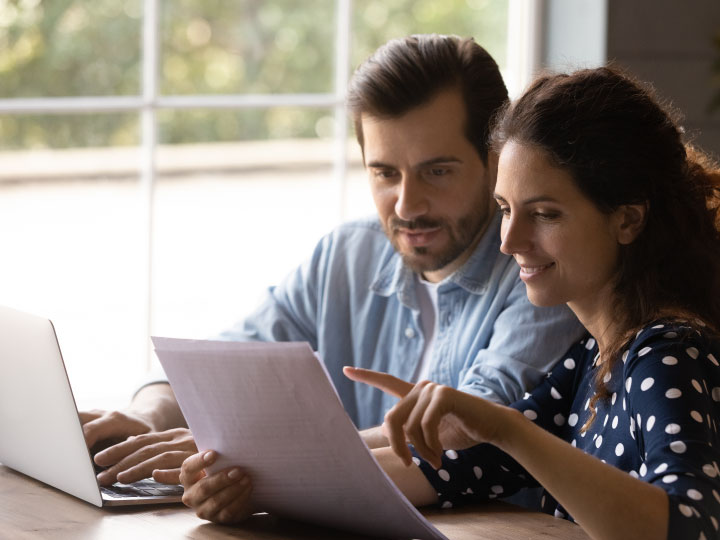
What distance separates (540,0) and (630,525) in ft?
7.35

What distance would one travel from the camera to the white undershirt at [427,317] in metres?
1.91

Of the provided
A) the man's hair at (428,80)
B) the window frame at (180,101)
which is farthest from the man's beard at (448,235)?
the window frame at (180,101)

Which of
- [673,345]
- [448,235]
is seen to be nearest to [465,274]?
[448,235]

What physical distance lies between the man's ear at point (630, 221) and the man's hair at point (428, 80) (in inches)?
18.2

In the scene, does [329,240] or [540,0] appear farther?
[540,0]

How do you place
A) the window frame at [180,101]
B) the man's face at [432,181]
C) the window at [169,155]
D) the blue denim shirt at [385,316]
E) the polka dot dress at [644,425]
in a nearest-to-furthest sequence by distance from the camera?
the polka dot dress at [644,425] < the blue denim shirt at [385,316] < the man's face at [432,181] < the window frame at [180,101] < the window at [169,155]

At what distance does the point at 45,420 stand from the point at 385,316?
0.72m

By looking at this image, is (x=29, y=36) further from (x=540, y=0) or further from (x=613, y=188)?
(x=613, y=188)

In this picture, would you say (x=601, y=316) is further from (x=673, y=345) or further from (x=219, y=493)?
(x=219, y=493)

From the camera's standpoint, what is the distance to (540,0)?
308 cm

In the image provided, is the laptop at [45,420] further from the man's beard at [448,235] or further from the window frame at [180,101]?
the window frame at [180,101]

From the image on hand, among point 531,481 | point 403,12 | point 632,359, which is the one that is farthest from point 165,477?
point 403,12

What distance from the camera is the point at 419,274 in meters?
1.93

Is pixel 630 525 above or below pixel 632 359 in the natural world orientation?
below
